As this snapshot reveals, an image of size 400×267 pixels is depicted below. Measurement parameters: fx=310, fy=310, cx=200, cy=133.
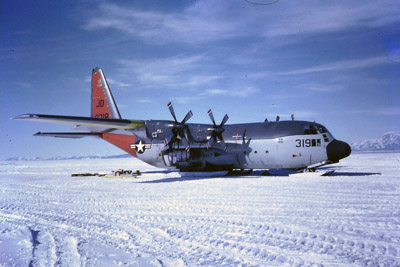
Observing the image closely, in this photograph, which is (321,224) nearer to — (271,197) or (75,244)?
(271,197)

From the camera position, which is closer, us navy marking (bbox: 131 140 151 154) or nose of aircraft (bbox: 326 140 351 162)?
nose of aircraft (bbox: 326 140 351 162)

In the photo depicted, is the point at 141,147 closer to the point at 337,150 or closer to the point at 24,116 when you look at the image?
the point at 24,116

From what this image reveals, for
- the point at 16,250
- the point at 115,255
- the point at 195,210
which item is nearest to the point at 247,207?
the point at 195,210

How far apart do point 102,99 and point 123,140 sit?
4.82 metres

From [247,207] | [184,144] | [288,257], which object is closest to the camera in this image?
[288,257]

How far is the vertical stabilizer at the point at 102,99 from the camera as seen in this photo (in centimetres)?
2722

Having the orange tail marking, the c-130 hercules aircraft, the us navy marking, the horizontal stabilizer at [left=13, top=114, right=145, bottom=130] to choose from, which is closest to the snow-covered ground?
the horizontal stabilizer at [left=13, top=114, right=145, bottom=130]

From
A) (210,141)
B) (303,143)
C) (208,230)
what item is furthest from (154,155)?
(208,230)

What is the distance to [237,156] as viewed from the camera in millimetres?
21891

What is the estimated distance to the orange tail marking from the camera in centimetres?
2509

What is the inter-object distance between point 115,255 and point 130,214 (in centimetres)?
375

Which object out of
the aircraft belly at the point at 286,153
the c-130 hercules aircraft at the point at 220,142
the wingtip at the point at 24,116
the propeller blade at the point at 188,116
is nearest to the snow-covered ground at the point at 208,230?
the wingtip at the point at 24,116

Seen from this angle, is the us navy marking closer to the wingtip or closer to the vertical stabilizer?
the vertical stabilizer

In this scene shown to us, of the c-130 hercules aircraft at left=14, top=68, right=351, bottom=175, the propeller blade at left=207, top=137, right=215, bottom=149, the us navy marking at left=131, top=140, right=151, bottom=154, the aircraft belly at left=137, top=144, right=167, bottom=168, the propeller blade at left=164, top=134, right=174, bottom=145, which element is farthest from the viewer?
the us navy marking at left=131, top=140, right=151, bottom=154
